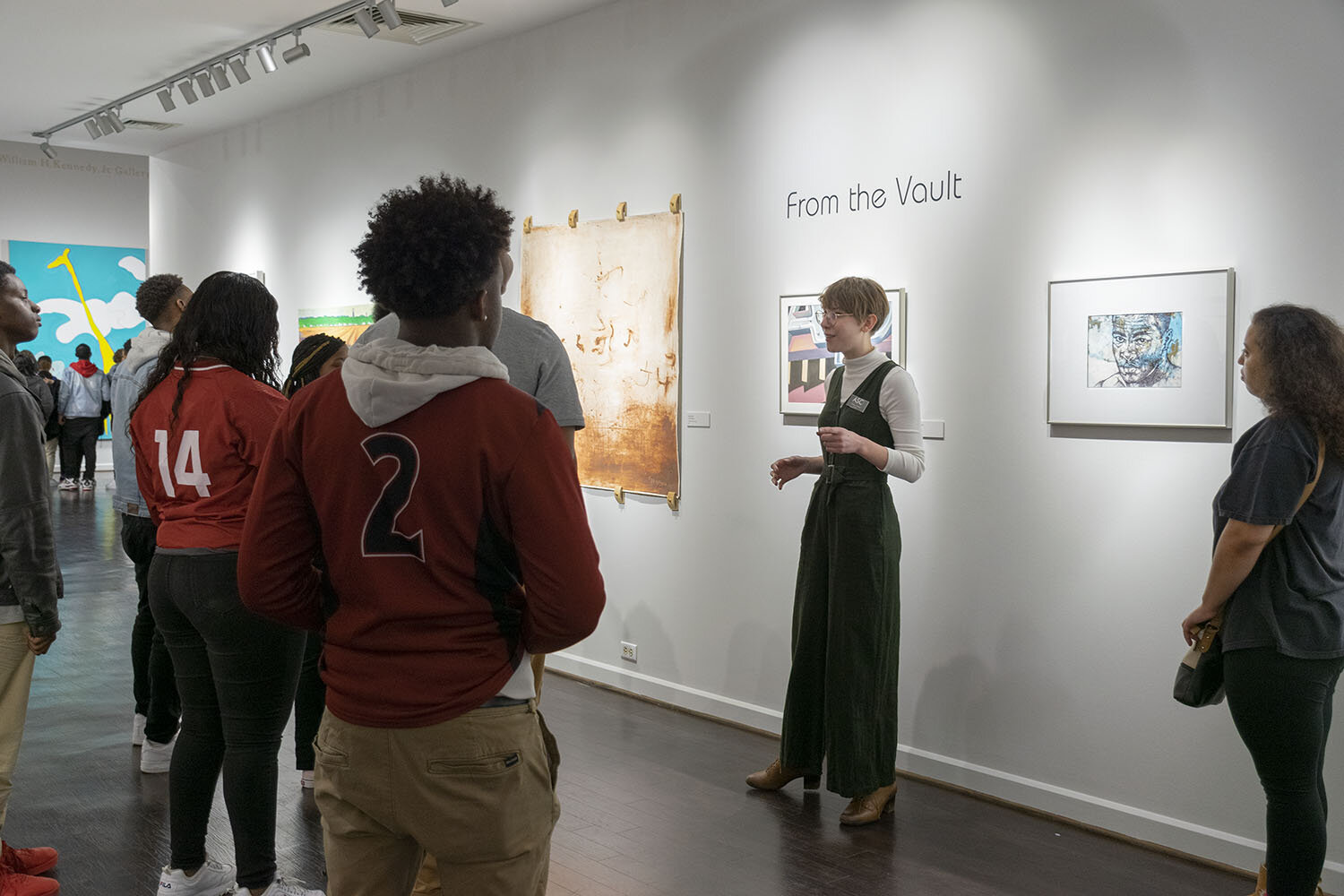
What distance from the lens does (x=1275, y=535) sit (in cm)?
284

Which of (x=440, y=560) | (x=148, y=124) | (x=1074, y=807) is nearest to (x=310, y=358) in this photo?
(x=440, y=560)

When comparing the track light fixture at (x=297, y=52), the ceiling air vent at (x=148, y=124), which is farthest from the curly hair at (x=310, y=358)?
the ceiling air vent at (x=148, y=124)

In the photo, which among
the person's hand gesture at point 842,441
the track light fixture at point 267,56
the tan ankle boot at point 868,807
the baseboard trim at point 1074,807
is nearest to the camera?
the baseboard trim at point 1074,807

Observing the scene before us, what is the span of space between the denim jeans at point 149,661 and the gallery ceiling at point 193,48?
322 centimetres

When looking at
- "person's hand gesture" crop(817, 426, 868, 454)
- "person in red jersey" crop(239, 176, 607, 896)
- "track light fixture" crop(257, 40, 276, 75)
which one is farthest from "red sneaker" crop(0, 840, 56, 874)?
"track light fixture" crop(257, 40, 276, 75)

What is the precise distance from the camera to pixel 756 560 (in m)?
5.18

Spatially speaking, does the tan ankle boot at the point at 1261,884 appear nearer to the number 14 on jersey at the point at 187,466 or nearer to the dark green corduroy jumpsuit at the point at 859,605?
the dark green corduroy jumpsuit at the point at 859,605

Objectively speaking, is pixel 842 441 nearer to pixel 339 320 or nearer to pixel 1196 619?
pixel 1196 619

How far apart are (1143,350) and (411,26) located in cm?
444

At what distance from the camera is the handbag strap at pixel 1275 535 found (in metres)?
2.79

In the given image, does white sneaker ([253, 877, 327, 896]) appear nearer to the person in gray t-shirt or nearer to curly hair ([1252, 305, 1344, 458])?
the person in gray t-shirt

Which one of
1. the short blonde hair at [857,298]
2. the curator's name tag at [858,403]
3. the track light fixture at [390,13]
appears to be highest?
the track light fixture at [390,13]

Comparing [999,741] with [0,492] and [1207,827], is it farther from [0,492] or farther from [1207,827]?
[0,492]

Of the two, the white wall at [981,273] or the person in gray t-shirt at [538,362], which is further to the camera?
the white wall at [981,273]
